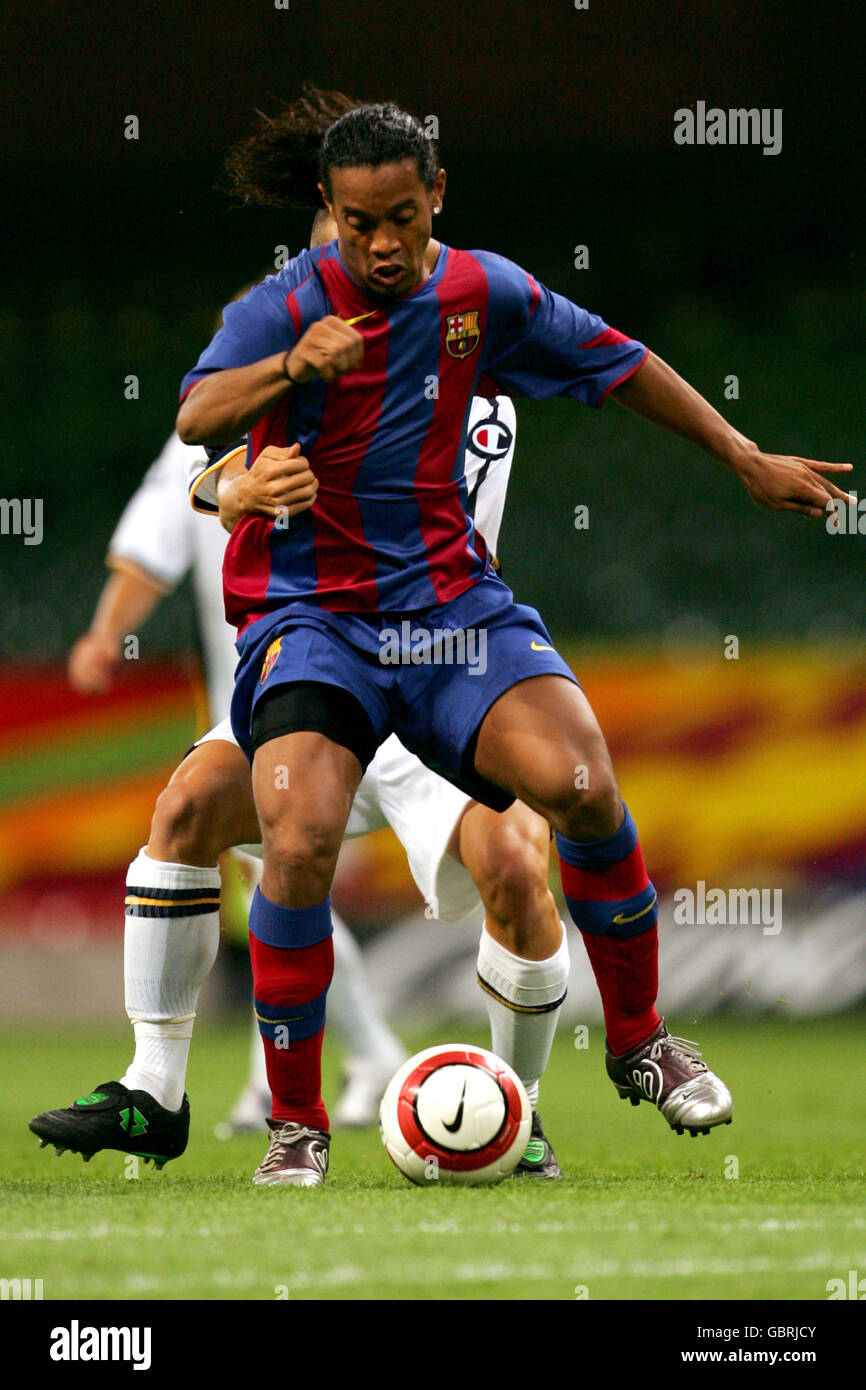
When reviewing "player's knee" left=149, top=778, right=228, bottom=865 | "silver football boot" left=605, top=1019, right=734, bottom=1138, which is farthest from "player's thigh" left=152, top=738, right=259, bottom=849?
"silver football boot" left=605, top=1019, right=734, bottom=1138

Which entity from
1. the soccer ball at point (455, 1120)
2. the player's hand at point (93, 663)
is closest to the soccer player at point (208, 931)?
the soccer ball at point (455, 1120)

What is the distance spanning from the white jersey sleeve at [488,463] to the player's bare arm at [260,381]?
1029 millimetres

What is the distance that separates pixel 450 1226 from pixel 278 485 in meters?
1.25

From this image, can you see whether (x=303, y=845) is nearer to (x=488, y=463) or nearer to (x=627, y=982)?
(x=627, y=982)

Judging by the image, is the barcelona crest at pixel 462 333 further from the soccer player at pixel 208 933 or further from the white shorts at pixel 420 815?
the white shorts at pixel 420 815

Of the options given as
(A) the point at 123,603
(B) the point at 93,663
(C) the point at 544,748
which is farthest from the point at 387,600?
(A) the point at 123,603

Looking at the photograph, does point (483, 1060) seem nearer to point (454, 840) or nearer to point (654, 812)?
point (454, 840)

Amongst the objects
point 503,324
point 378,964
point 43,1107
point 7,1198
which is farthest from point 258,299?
point 378,964

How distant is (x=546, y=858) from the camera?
12.0 feet

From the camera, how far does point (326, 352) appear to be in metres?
3.06

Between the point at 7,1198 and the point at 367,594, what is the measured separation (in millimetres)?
1180

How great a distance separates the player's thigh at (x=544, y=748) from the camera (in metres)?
3.18

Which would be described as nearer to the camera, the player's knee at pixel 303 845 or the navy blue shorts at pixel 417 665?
the player's knee at pixel 303 845
